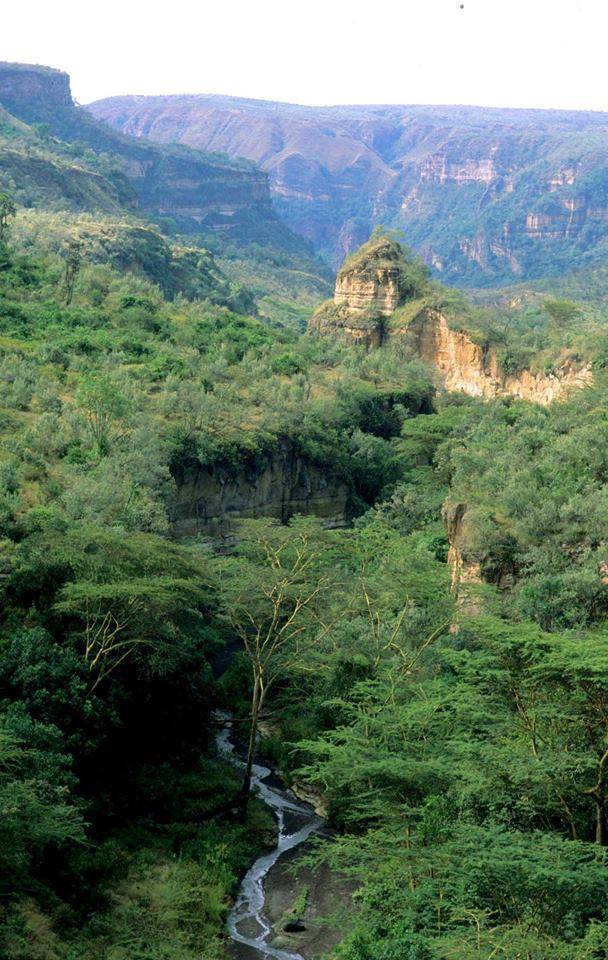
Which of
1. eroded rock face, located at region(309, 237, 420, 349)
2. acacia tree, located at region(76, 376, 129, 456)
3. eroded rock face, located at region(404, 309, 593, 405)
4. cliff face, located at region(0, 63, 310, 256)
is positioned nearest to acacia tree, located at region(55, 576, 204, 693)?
acacia tree, located at region(76, 376, 129, 456)

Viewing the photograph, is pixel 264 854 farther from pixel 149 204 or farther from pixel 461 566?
pixel 149 204

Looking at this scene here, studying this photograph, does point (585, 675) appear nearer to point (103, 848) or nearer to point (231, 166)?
point (103, 848)

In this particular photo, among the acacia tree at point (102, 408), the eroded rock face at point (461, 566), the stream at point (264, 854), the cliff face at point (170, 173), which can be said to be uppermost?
the cliff face at point (170, 173)

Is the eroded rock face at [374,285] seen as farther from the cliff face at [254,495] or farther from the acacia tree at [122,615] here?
the acacia tree at [122,615]

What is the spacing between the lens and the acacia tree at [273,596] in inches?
→ 1182

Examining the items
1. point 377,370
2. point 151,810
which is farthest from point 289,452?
point 151,810

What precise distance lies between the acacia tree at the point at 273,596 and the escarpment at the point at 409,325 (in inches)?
1413

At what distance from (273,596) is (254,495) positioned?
16578mm

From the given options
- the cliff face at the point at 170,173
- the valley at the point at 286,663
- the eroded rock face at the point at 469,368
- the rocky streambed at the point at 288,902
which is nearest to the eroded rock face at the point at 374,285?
the eroded rock face at the point at 469,368

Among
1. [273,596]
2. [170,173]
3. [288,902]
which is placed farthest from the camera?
[170,173]

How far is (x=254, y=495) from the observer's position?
1843 inches

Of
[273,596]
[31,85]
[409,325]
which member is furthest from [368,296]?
[31,85]

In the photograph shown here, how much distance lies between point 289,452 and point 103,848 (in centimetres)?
2557

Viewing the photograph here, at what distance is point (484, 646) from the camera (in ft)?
84.4
